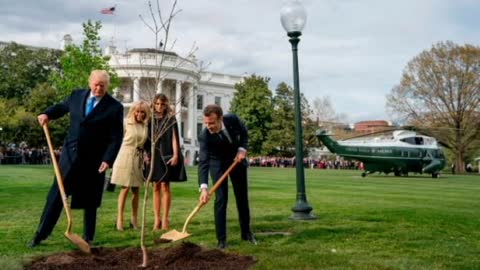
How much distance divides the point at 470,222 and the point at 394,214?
4.54 ft

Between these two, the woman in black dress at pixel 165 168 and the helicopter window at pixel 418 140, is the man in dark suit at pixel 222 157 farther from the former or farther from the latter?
the helicopter window at pixel 418 140

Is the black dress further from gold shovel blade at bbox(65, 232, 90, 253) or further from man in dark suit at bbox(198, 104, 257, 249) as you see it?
gold shovel blade at bbox(65, 232, 90, 253)

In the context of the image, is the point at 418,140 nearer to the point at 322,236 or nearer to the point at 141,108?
the point at 322,236

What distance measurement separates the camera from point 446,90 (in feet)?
184

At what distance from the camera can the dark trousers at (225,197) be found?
263 inches

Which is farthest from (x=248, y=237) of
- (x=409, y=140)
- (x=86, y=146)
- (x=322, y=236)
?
(x=409, y=140)

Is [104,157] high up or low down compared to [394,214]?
up

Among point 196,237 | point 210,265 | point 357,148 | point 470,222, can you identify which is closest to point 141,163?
point 196,237

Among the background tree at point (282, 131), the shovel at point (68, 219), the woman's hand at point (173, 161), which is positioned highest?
the background tree at point (282, 131)

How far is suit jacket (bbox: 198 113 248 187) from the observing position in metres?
6.87

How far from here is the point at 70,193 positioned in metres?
6.61

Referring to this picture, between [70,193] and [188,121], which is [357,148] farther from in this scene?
[188,121]

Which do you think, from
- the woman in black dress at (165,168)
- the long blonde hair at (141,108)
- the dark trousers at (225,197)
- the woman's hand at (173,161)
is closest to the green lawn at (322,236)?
the dark trousers at (225,197)

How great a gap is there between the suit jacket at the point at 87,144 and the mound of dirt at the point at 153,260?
810 millimetres
